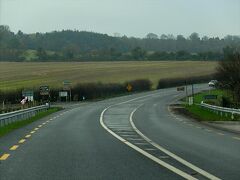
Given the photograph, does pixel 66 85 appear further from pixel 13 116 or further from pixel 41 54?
pixel 41 54

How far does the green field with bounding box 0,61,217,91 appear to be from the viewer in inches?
4318

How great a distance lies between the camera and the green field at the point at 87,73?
109688mm

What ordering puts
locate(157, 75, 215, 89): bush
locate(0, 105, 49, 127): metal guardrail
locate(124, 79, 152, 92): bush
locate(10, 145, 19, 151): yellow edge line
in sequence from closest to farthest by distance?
locate(10, 145, 19, 151): yellow edge line, locate(0, 105, 49, 127): metal guardrail, locate(124, 79, 152, 92): bush, locate(157, 75, 215, 89): bush

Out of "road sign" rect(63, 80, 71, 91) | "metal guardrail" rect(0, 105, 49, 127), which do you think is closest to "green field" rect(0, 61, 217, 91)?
"road sign" rect(63, 80, 71, 91)

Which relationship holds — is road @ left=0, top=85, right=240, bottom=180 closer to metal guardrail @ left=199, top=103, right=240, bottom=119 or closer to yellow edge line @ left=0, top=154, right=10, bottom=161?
yellow edge line @ left=0, top=154, right=10, bottom=161

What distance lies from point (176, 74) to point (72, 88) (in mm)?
40390

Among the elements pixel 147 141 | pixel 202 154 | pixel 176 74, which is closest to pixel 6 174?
pixel 202 154

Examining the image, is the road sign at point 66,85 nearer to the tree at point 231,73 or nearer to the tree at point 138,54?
the tree at point 231,73

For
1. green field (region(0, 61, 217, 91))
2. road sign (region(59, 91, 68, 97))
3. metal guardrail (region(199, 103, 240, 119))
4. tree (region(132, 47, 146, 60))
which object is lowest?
road sign (region(59, 91, 68, 97))

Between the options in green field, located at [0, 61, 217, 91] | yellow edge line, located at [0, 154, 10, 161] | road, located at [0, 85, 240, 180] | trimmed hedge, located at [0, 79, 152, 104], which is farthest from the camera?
green field, located at [0, 61, 217, 91]

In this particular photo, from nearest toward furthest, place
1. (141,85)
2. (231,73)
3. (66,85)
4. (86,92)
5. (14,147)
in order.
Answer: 1. (14,147)
2. (231,73)
3. (66,85)
4. (86,92)
5. (141,85)

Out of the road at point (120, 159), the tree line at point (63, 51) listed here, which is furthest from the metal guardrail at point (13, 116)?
the tree line at point (63, 51)

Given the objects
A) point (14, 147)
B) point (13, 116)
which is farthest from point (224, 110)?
point (14, 147)

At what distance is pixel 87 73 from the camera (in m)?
129
